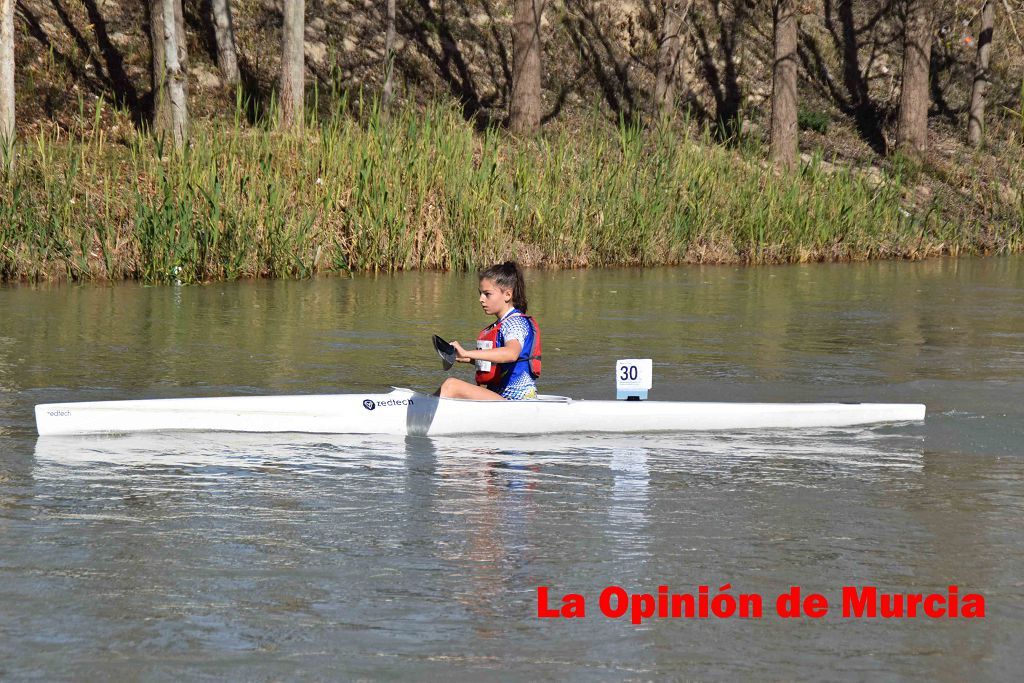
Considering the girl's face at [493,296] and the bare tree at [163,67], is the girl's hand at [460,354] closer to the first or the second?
the girl's face at [493,296]

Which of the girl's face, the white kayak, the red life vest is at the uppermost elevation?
the girl's face

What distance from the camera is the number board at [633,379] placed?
27.6ft

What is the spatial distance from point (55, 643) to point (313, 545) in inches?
52.5

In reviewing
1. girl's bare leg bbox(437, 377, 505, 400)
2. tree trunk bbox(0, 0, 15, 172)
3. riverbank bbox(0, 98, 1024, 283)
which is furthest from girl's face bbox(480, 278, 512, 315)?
tree trunk bbox(0, 0, 15, 172)

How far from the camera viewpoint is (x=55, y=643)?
4.39 metres

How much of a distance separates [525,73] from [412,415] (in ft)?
59.9

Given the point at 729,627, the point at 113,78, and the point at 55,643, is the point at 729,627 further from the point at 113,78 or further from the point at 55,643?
the point at 113,78

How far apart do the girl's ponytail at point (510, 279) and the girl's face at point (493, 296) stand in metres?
0.02

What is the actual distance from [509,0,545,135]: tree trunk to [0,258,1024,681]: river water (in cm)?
1417

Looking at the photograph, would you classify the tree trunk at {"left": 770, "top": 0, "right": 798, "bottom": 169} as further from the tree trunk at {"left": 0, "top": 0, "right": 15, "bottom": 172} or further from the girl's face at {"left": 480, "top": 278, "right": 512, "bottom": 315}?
the girl's face at {"left": 480, "top": 278, "right": 512, "bottom": 315}

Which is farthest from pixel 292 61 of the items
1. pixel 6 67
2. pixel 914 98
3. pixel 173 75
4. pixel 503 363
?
pixel 503 363

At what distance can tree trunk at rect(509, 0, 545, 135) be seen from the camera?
2553 centimetres

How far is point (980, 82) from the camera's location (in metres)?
31.4

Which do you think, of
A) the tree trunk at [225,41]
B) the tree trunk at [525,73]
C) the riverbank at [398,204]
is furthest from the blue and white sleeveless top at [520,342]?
the tree trunk at [225,41]
